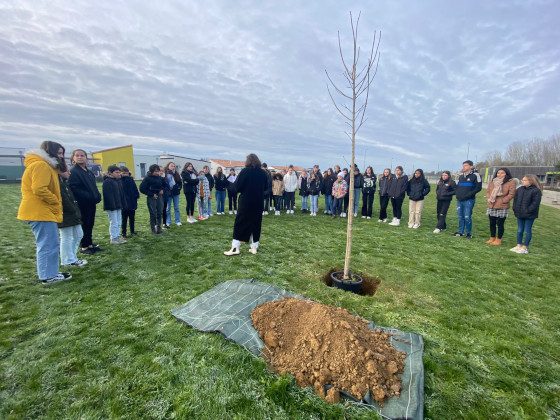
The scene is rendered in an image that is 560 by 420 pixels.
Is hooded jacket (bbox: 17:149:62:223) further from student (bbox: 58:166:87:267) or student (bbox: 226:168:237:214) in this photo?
student (bbox: 226:168:237:214)

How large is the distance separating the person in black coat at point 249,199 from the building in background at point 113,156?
29.6 meters

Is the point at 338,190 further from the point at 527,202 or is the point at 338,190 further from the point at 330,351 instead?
the point at 330,351

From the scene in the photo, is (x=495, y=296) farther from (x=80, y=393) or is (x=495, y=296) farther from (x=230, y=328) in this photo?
(x=80, y=393)

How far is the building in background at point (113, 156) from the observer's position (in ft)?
99.8

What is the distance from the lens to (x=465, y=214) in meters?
8.27

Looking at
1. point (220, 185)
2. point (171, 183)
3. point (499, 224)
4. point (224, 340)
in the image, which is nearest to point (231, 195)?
point (220, 185)

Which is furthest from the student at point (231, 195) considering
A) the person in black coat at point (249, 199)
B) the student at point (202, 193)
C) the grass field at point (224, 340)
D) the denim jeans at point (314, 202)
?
the person in black coat at point (249, 199)

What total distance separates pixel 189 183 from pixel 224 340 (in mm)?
7024

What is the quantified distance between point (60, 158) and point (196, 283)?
10.0ft

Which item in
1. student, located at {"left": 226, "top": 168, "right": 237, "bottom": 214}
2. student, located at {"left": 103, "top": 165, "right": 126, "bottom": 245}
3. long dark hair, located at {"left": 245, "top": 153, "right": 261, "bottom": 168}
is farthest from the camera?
student, located at {"left": 226, "top": 168, "right": 237, "bottom": 214}

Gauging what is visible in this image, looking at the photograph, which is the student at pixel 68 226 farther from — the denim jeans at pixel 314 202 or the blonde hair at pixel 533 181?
the blonde hair at pixel 533 181

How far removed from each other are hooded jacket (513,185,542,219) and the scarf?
407mm

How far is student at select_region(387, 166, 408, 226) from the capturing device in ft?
31.6

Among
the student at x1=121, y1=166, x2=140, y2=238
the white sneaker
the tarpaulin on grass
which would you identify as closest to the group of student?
the student at x1=121, y1=166, x2=140, y2=238
